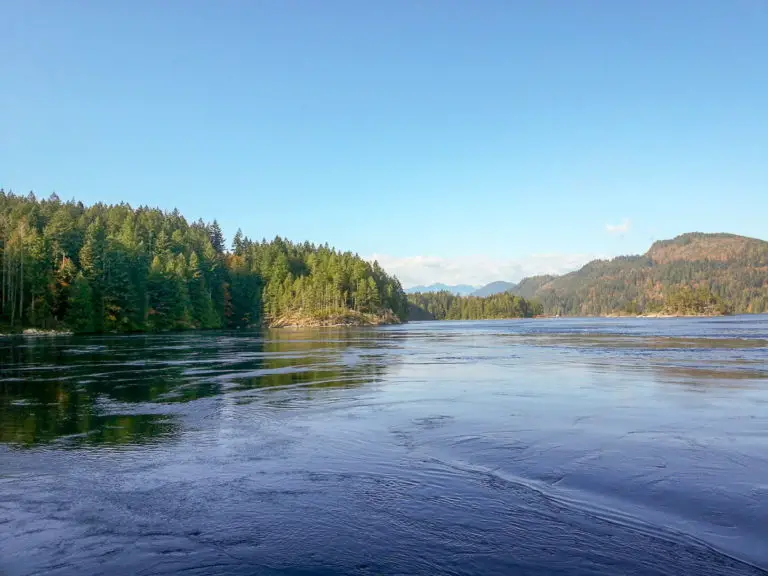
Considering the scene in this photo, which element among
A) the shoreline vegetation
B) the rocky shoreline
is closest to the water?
the shoreline vegetation

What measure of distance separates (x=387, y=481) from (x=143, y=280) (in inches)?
A: 4516

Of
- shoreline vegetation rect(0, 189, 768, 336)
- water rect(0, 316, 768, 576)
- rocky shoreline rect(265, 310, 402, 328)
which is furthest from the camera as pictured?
rocky shoreline rect(265, 310, 402, 328)

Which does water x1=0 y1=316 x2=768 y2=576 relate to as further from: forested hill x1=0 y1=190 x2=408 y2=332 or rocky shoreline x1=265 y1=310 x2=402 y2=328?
rocky shoreline x1=265 y1=310 x2=402 y2=328

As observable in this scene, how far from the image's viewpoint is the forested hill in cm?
9281

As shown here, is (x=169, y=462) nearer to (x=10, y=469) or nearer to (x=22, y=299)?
(x=10, y=469)

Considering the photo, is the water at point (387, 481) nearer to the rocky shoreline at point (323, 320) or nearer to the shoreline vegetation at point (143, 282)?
the shoreline vegetation at point (143, 282)

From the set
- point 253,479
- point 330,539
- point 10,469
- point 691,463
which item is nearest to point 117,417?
point 10,469

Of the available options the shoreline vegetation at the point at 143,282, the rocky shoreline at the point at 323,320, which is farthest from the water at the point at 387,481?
the rocky shoreline at the point at 323,320

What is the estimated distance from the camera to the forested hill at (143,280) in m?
92.8

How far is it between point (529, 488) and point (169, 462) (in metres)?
8.34

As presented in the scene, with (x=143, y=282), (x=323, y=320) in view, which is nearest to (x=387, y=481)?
(x=143, y=282)

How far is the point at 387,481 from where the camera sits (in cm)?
1122

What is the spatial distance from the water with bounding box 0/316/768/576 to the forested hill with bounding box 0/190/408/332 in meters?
79.7

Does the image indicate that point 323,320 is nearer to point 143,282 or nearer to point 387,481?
point 143,282
